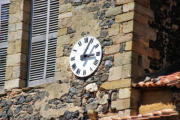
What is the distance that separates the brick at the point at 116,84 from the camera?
17192 millimetres

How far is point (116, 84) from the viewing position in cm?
1738

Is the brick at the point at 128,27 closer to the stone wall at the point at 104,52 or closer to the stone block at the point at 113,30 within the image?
the stone wall at the point at 104,52

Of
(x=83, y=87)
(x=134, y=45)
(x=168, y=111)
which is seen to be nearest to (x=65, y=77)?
(x=83, y=87)

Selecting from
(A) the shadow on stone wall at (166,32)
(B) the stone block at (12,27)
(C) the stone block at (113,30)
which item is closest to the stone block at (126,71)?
(A) the shadow on stone wall at (166,32)

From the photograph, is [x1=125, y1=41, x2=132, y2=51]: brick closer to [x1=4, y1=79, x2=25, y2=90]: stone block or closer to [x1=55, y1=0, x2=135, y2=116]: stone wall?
[x1=55, y1=0, x2=135, y2=116]: stone wall

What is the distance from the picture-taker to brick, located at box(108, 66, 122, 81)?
57.1ft

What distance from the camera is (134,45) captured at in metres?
17.4

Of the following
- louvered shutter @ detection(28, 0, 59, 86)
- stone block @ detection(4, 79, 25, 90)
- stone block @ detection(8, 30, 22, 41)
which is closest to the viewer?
louvered shutter @ detection(28, 0, 59, 86)

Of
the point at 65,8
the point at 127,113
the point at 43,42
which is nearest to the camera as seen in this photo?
the point at 127,113

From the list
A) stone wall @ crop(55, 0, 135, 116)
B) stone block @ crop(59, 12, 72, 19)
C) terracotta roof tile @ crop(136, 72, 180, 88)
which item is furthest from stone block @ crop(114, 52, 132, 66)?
stone block @ crop(59, 12, 72, 19)

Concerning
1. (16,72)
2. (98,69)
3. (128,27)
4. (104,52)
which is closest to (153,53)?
(128,27)

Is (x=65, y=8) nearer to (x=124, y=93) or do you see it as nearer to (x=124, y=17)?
(x=124, y=17)

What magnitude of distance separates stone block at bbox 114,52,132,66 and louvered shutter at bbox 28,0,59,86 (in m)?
1.92

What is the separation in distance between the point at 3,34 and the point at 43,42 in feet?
3.93
